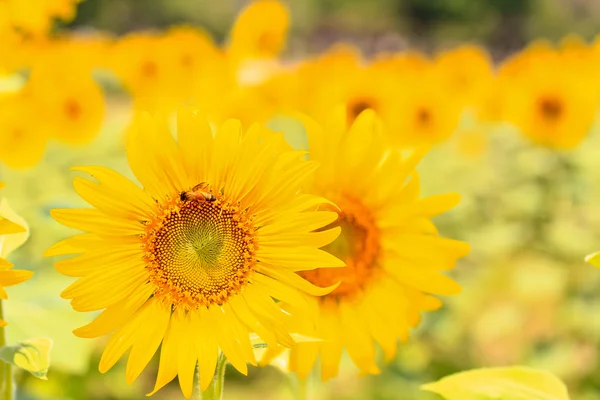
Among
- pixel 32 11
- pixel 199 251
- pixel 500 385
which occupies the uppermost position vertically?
pixel 32 11

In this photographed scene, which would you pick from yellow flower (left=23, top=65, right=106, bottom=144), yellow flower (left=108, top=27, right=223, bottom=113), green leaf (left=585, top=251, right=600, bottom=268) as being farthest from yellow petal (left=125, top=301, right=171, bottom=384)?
yellow flower (left=108, top=27, right=223, bottom=113)

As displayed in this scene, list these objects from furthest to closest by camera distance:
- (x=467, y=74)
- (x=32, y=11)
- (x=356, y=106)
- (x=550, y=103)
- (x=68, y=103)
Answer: (x=467, y=74) → (x=550, y=103) → (x=356, y=106) → (x=68, y=103) → (x=32, y=11)

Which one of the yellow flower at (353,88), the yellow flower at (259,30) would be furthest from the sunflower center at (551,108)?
the yellow flower at (259,30)

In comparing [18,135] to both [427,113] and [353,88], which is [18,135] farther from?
[427,113]

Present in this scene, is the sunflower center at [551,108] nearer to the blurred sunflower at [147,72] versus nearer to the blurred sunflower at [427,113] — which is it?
the blurred sunflower at [427,113]

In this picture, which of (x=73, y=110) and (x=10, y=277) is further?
(x=73, y=110)

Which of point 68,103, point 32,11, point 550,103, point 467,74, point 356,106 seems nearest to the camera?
point 32,11

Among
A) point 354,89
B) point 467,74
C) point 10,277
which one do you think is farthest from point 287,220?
point 467,74
